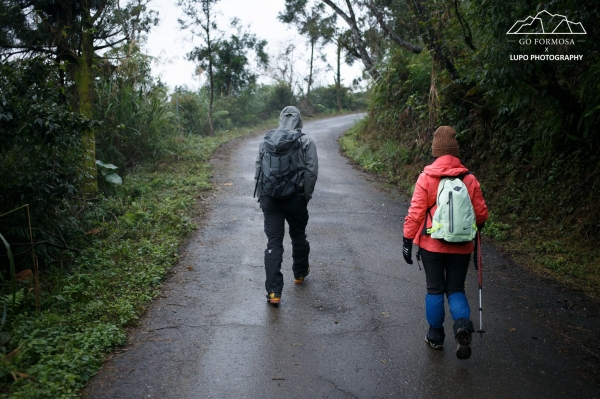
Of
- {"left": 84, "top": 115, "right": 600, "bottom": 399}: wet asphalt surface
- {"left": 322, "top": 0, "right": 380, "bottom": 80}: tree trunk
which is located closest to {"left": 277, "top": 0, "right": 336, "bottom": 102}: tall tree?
{"left": 322, "top": 0, "right": 380, "bottom": 80}: tree trunk

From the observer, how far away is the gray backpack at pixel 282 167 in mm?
5699

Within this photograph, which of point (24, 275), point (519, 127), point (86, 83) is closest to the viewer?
point (24, 275)

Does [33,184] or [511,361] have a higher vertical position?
[33,184]

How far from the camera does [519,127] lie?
1023 cm

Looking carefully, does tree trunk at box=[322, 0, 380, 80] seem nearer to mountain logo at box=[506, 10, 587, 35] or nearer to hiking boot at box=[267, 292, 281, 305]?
mountain logo at box=[506, 10, 587, 35]

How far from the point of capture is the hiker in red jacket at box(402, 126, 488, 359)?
459cm

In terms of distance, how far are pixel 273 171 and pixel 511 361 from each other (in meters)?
2.79

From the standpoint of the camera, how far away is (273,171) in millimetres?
5707

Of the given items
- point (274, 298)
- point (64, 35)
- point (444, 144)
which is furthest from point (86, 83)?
point (444, 144)

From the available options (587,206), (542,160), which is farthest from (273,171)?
(542,160)

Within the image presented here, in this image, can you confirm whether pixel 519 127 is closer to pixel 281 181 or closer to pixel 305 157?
pixel 305 157

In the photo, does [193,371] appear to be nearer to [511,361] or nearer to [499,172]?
[511,361]

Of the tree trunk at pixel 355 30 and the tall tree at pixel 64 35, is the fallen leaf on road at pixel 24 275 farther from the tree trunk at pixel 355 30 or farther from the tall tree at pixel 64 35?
the tree trunk at pixel 355 30

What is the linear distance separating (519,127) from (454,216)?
6568 mm
